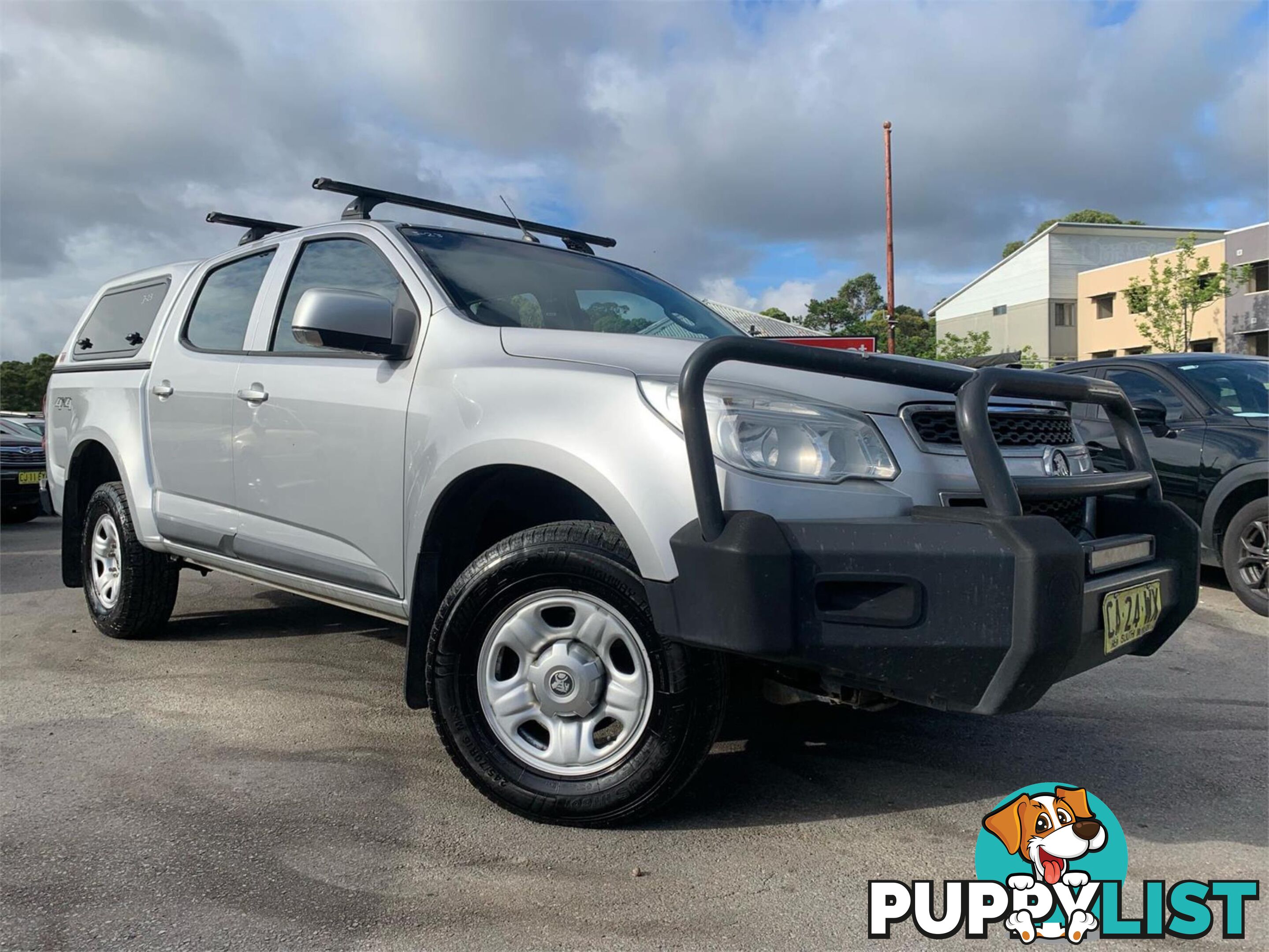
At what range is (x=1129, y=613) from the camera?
8.73ft

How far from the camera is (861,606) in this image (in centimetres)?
239

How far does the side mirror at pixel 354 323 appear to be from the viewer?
3.16m

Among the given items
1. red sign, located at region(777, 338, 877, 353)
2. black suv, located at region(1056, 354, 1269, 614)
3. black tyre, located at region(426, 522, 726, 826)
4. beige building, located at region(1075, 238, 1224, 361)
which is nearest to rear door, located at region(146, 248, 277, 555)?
black tyre, located at region(426, 522, 726, 826)

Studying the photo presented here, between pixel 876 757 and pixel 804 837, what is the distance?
2.43ft

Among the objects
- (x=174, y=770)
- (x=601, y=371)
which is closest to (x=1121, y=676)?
(x=601, y=371)

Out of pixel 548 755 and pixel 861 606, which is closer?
pixel 861 606

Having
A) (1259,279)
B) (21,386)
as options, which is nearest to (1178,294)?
(1259,279)

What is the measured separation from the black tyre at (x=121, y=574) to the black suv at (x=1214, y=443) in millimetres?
4758

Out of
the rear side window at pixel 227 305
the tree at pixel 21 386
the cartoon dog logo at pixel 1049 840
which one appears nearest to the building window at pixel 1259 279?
the rear side window at pixel 227 305

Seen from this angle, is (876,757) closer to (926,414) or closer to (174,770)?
(926,414)

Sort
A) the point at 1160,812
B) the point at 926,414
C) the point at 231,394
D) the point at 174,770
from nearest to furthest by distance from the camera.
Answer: the point at 926,414
the point at 1160,812
the point at 174,770
the point at 231,394

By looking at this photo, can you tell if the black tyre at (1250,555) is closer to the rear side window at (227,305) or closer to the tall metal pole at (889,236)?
the rear side window at (227,305)

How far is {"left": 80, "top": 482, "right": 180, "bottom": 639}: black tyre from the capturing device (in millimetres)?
4852

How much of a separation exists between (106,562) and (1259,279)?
129 ft
